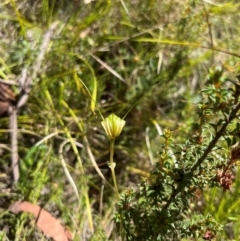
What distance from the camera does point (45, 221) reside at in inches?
63.2

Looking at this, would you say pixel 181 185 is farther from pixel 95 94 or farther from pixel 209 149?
pixel 95 94

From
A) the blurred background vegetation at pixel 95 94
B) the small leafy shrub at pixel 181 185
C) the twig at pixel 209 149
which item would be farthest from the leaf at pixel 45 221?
the twig at pixel 209 149

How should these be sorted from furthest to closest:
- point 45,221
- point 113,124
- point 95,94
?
point 95,94 → point 45,221 → point 113,124

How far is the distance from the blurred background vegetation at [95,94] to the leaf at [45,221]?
0.09 feet

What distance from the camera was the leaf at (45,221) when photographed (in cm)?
158

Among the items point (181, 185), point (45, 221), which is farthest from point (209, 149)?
point (45, 221)

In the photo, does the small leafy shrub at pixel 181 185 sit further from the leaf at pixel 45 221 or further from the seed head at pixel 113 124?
the leaf at pixel 45 221

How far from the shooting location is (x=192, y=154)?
1.28 meters

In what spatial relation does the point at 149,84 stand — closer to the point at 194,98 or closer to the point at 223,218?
the point at 194,98

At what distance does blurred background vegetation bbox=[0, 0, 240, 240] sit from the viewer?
1.67 m

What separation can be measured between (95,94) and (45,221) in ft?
1.38

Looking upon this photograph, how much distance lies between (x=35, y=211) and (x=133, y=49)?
740 mm

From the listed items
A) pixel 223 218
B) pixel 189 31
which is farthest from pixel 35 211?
pixel 189 31

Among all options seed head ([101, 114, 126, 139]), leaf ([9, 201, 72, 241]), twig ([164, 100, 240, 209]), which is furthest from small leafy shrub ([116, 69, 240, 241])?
leaf ([9, 201, 72, 241])
